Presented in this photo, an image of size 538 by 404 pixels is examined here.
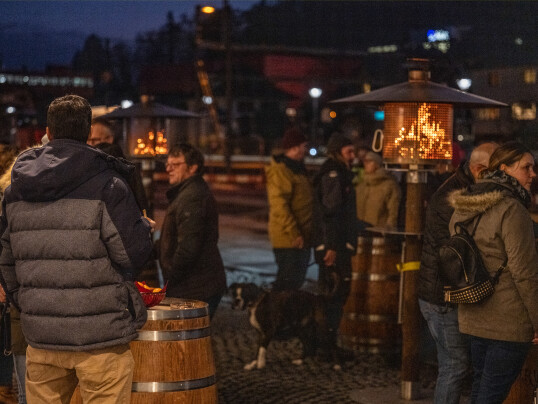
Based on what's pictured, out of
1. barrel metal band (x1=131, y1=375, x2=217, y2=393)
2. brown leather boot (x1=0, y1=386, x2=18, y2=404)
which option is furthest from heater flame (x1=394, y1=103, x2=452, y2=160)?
brown leather boot (x1=0, y1=386, x2=18, y2=404)

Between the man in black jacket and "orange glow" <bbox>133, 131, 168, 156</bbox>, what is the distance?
17.0 ft

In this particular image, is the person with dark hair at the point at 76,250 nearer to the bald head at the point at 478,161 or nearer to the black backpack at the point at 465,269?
the black backpack at the point at 465,269

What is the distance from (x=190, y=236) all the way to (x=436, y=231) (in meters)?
1.89

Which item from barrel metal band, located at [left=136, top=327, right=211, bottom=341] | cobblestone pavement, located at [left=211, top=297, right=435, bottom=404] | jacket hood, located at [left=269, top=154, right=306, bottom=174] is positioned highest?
jacket hood, located at [left=269, top=154, right=306, bottom=174]

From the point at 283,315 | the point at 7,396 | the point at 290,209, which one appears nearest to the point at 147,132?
the point at 290,209

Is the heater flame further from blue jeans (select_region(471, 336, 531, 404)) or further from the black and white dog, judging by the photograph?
blue jeans (select_region(471, 336, 531, 404))

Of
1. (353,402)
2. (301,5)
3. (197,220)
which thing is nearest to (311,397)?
(353,402)

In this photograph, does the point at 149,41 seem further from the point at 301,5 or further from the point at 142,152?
the point at 142,152

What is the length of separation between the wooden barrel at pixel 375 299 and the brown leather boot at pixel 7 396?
144 inches

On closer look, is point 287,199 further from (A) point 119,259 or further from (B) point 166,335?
(A) point 119,259

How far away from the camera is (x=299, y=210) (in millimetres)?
10047

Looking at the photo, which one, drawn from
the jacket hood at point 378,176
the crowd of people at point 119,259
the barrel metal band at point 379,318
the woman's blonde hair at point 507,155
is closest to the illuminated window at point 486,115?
the jacket hood at point 378,176

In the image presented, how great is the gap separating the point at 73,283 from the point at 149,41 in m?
125

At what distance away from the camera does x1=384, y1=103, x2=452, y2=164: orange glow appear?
8008 mm
